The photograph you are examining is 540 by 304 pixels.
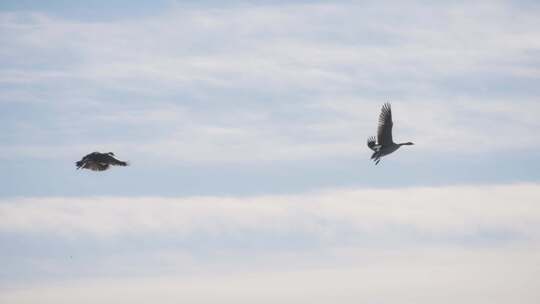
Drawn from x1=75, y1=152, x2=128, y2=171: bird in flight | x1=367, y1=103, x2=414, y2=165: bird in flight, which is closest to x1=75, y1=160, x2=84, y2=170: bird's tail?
x1=75, y1=152, x2=128, y2=171: bird in flight

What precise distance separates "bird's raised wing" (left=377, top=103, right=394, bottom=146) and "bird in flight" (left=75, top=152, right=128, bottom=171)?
94.5 feet

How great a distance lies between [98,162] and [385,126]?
31127mm

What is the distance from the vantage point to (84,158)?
91125mm

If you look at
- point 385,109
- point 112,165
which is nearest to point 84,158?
point 112,165

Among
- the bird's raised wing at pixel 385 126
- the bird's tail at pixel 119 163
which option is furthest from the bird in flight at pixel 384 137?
the bird's tail at pixel 119 163

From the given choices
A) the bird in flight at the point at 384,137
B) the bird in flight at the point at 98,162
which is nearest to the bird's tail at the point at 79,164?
the bird in flight at the point at 98,162

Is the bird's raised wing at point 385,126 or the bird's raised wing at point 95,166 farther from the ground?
the bird's raised wing at point 385,126

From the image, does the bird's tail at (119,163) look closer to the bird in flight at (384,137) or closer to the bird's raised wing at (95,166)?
the bird's raised wing at (95,166)

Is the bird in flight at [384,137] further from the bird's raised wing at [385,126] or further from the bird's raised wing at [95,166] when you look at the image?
the bird's raised wing at [95,166]

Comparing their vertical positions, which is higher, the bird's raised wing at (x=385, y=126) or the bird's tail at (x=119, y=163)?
the bird's raised wing at (x=385, y=126)

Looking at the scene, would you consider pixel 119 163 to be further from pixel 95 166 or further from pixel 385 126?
pixel 385 126

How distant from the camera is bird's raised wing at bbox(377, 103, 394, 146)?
10188 cm

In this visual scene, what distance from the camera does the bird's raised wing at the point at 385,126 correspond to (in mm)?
101875

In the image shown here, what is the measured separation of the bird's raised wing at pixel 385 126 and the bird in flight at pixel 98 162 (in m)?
28.8
